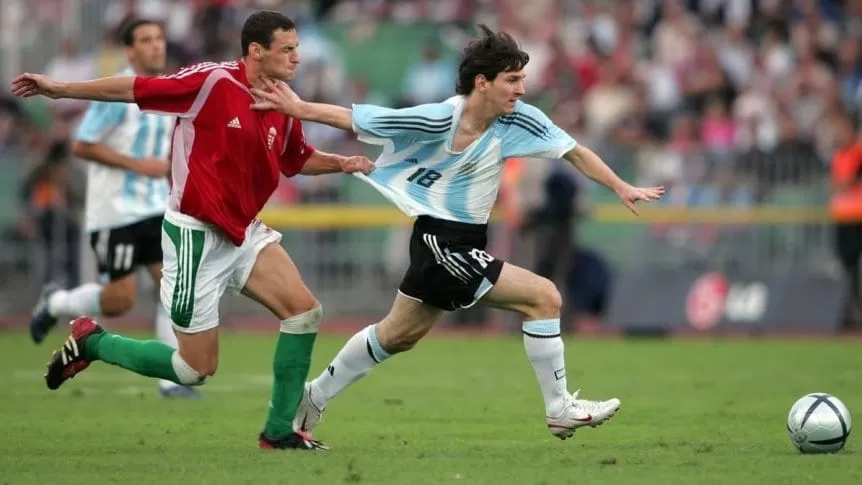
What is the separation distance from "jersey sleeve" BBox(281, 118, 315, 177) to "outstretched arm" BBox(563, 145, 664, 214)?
5.05ft

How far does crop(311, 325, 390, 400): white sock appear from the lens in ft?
33.3

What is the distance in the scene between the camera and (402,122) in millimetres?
9570

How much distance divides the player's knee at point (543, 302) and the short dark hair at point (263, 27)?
206cm

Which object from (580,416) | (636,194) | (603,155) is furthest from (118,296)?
(603,155)

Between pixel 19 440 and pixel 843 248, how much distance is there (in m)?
13.0

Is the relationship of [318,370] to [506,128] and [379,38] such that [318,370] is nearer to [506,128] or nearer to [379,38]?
[506,128]

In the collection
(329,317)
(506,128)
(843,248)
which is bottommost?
(329,317)

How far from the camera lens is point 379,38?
26203mm

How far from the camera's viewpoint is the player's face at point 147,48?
1321cm

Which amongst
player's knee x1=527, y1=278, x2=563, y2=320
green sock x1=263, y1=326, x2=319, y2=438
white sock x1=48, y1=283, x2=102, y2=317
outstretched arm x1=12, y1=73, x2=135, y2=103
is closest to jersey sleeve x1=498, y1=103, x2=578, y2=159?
player's knee x1=527, y1=278, x2=563, y2=320

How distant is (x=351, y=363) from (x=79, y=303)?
447 cm

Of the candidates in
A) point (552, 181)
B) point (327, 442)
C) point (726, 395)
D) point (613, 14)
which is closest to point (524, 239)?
point (552, 181)

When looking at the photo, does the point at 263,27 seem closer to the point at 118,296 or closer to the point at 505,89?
the point at 505,89

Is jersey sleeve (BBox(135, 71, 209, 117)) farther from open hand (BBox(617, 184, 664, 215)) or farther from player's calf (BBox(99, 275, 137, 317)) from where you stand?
player's calf (BBox(99, 275, 137, 317))
